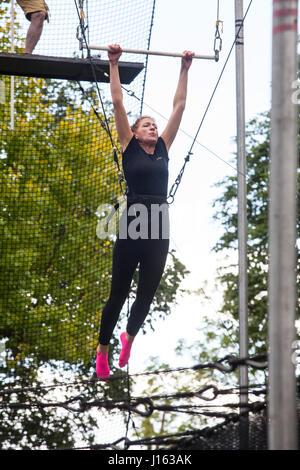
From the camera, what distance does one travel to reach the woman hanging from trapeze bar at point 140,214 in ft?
9.75

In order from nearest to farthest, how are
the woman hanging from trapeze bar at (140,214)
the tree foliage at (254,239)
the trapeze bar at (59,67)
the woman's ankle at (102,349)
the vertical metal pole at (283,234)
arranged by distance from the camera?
the vertical metal pole at (283,234), the woman hanging from trapeze bar at (140,214), the woman's ankle at (102,349), the trapeze bar at (59,67), the tree foliage at (254,239)

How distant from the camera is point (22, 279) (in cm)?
810

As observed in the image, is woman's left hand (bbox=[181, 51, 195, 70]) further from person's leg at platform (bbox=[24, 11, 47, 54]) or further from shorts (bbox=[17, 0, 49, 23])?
shorts (bbox=[17, 0, 49, 23])

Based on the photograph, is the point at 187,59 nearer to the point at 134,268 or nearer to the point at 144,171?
the point at 144,171

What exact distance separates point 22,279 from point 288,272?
6855 millimetres

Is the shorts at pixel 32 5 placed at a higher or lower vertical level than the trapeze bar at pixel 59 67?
higher

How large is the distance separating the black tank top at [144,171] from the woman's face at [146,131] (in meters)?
0.06

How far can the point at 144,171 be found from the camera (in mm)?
2988

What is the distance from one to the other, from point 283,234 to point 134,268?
158 centimetres

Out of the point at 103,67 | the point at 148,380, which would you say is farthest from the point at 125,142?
the point at 148,380

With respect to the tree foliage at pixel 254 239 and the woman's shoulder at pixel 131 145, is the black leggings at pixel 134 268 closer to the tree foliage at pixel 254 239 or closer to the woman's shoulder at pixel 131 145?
the woman's shoulder at pixel 131 145

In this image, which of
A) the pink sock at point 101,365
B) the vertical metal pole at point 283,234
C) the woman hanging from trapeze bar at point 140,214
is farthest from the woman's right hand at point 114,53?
the vertical metal pole at point 283,234
